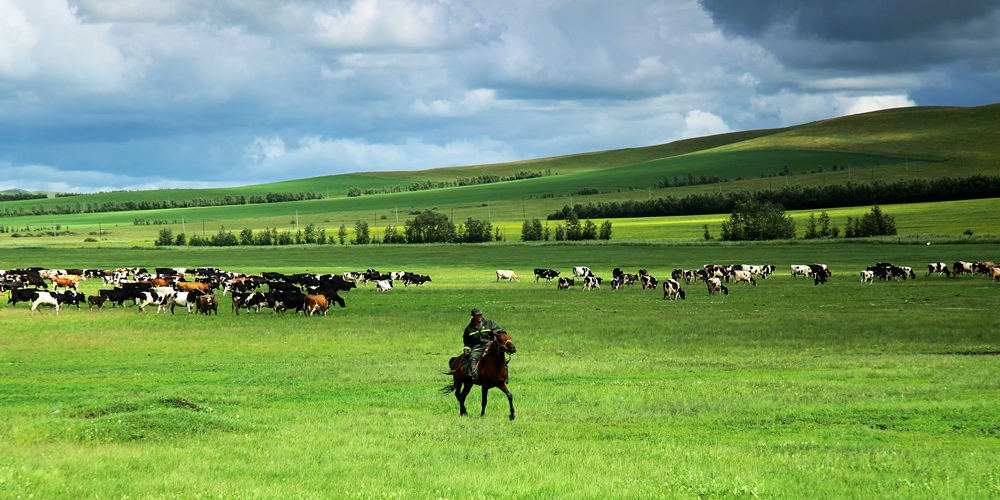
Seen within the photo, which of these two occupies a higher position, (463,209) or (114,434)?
(463,209)

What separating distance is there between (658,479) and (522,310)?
28427 mm

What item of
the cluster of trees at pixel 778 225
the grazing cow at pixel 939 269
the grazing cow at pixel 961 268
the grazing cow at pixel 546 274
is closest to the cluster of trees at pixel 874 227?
the cluster of trees at pixel 778 225

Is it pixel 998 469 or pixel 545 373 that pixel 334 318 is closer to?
pixel 545 373

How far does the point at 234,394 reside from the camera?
655 inches

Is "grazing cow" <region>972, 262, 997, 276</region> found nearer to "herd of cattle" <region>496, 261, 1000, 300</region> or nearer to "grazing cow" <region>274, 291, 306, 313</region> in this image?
"herd of cattle" <region>496, 261, 1000, 300</region>

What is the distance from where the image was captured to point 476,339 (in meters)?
13.9

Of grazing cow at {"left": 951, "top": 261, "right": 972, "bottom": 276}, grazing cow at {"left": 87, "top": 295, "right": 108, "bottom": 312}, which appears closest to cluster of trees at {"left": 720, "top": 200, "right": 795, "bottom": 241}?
grazing cow at {"left": 951, "top": 261, "right": 972, "bottom": 276}

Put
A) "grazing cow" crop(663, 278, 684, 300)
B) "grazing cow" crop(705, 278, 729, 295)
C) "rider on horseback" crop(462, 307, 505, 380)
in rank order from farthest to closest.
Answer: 1. "grazing cow" crop(705, 278, 729, 295)
2. "grazing cow" crop(663, 278, 684, 300)
3. "rider on horseback" crop(462, 307, 505, 380)

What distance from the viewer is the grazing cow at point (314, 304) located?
120 feet

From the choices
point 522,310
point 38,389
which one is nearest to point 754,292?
point 522,310

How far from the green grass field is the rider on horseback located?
107cm

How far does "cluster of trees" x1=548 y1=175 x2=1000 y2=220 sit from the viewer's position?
122750mm

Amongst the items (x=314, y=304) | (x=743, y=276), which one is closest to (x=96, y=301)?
(x=314, y=304)

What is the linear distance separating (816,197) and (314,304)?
11681 centimetres
